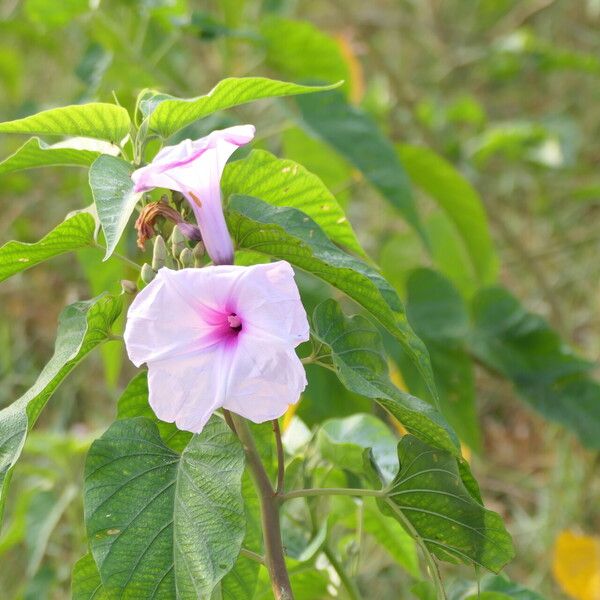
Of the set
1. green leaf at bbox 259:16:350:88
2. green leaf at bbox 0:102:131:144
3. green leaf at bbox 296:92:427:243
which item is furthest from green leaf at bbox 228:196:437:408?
green leaf at bbox 259:16:350:88

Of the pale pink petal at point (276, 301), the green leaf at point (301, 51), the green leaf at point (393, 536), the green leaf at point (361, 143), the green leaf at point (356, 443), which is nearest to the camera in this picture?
the pale pink petal at point (276, 301)

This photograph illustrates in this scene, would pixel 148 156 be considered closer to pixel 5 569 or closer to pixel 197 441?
pixel 197 441

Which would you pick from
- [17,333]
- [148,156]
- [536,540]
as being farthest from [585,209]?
[148,156]

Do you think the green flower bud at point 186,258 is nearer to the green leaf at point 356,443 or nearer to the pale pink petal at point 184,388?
the pale pink petal at point 184,388

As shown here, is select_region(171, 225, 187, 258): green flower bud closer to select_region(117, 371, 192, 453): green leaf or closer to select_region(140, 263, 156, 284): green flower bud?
select_region(140, 263, 156, 284): green flower bud

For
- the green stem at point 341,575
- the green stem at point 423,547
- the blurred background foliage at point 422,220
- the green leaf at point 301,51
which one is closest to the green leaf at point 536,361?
Result: the blurred background foliage at point 422,220

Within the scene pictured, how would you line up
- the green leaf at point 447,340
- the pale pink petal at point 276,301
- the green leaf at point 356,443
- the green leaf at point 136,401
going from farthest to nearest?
the green leaf at point 447,340 < the green leaf at point 356,443 < the green leaf at point 136,401 < the pale pink petal at point 276,301

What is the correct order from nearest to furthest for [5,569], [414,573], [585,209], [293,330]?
[293,330]
[414,573]
[5,569]
[585,209]
